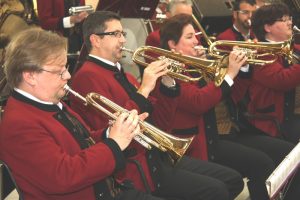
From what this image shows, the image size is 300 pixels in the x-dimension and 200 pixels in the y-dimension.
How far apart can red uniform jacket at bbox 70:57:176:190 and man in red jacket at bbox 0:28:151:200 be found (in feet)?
1.48

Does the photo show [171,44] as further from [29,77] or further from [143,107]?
[29,77]

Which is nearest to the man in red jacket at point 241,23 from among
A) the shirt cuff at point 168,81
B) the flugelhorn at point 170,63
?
the flugelhorn at point 170,63

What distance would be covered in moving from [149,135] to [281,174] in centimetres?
72

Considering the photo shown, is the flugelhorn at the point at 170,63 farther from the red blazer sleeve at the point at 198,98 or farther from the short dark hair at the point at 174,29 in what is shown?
the short dark hair at the point at 174,29

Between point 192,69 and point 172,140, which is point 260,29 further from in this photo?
point 172,140

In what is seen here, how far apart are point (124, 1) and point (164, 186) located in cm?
200

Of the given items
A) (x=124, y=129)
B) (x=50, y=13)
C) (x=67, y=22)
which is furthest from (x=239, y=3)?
(x=124, y=129)

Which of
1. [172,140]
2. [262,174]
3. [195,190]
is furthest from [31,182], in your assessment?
[262,174]

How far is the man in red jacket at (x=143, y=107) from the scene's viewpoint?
8.82 ft

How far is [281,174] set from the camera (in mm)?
1967

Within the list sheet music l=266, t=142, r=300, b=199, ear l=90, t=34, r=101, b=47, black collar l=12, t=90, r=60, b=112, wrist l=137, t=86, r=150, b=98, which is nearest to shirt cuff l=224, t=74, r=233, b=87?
Result: wrist l=137, t=86, r=150, b=98

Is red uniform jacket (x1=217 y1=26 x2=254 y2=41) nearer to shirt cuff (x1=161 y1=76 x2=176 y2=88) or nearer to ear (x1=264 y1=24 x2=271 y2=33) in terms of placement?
ear (x1=264 y1=24 x2=271 y2=33)

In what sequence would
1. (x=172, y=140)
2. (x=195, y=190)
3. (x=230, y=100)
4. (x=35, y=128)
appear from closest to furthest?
(x=35, y=128), (x=172, y=140), (x=195, y=190), (x=230, y=100)

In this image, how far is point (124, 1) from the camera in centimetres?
420
